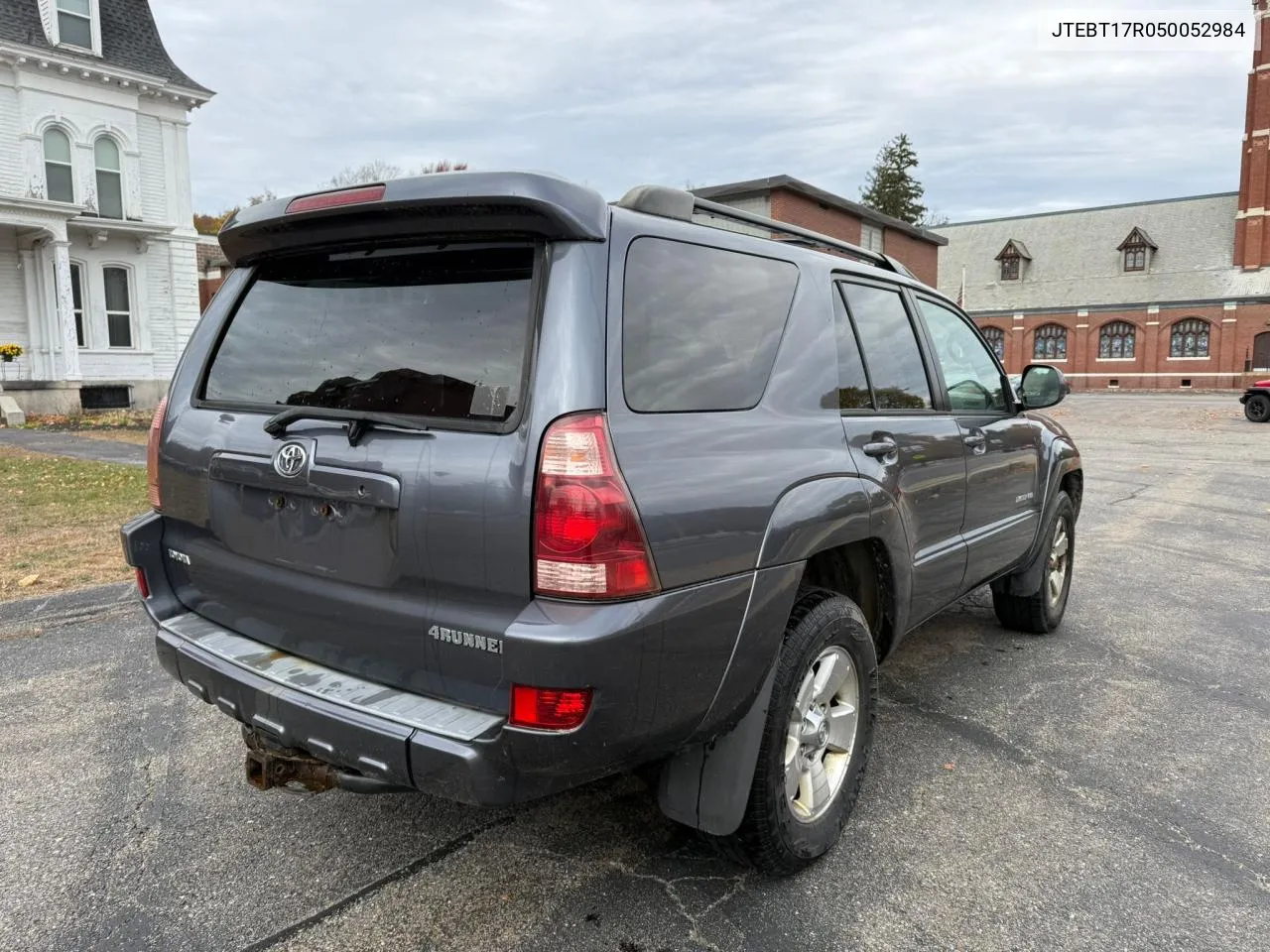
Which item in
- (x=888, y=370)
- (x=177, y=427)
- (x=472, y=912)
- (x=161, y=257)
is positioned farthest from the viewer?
(x=161, y=257)

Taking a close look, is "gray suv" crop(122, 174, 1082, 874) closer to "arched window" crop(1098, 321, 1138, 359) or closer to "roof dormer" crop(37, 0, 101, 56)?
"roof dormer" crop(37, 0, 101, 56)

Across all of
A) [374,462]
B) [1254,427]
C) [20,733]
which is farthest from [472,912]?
[1254,427]

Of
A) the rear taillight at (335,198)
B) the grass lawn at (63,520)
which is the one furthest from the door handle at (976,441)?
the grass lawn at (63,520)

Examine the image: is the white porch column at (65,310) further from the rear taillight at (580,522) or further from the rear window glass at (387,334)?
the rear taillight at (580,522)

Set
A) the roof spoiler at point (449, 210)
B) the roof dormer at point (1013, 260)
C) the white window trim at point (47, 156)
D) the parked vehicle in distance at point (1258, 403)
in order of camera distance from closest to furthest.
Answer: the roof spoiler at point (449, 210), the white window trim at point (47, 156), the parked vehicle in distance at point (1258, 403), the roof dormer at point (1013, 260)

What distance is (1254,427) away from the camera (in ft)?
77.7

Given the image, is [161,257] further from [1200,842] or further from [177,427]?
[1200,842]

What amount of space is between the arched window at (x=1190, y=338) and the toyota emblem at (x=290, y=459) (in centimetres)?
5867

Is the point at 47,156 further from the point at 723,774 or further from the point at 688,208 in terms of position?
the point at 723,774

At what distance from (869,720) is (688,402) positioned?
1367mm

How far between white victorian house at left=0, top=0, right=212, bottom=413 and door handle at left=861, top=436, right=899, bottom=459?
65.2 ft

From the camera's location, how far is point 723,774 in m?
2.38

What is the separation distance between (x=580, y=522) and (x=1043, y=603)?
3.86m

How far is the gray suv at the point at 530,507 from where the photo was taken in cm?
204
